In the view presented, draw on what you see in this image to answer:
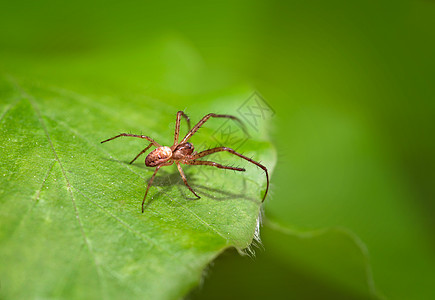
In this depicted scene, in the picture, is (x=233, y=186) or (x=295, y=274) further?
(x=295, y=274)

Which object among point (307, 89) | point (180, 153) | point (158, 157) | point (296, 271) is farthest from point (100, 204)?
point (307, 89)

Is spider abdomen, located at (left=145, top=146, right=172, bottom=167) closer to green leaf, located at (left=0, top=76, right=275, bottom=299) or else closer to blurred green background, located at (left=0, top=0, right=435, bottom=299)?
green leaf, located at (left=0, top=76, right=275, bottom=299)

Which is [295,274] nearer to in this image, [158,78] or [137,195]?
[137,195]

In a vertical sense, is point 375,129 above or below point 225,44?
below

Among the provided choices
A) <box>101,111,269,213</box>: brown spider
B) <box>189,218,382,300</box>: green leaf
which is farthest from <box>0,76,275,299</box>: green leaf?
<box>189,218,382,300</box>: green leaf

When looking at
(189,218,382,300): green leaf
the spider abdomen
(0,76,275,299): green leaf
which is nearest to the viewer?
(0,76,275,299): green leaf

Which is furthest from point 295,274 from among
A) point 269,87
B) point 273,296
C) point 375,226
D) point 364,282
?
point 269,87
